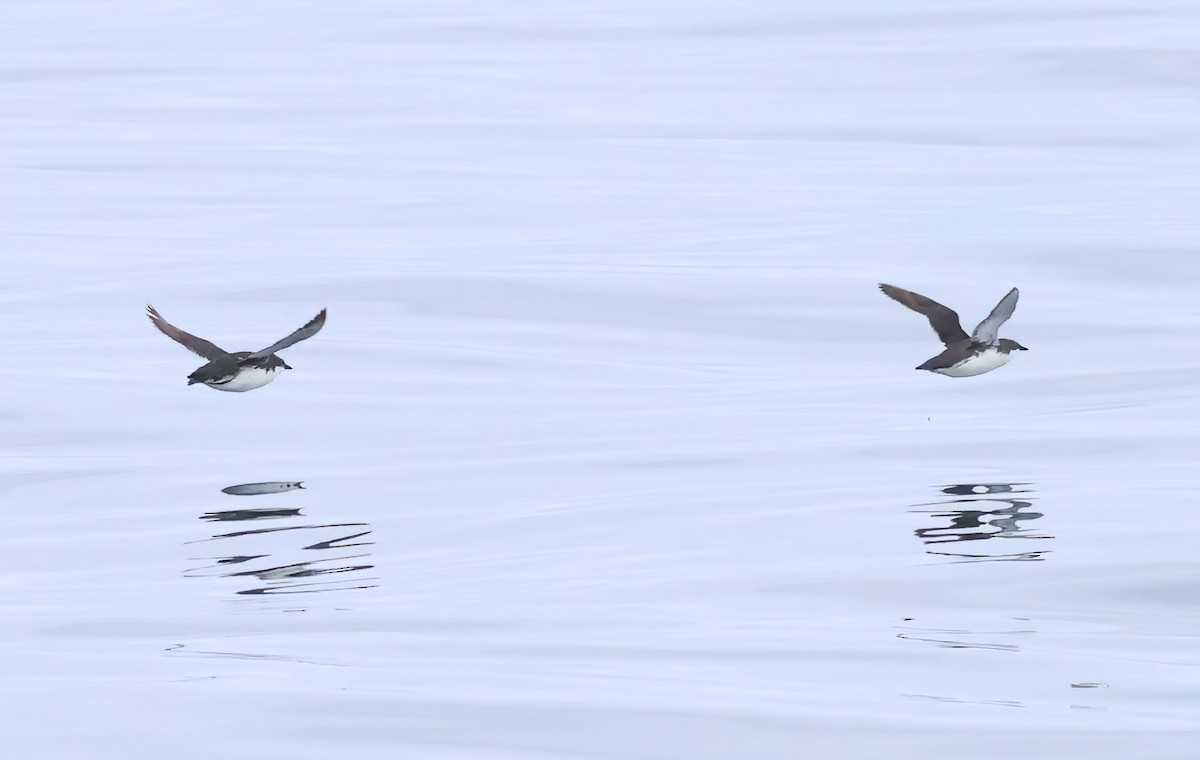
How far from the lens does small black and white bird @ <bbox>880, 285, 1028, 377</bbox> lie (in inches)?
571

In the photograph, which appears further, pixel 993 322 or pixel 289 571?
pixel 993 322

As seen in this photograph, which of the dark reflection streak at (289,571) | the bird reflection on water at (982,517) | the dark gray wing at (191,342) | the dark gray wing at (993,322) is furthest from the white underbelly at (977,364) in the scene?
the dark reflection streak at (289,571)

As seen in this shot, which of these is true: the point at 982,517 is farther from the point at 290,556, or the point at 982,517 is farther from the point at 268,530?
the point at 268,530

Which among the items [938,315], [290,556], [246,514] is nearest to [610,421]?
[938,315]

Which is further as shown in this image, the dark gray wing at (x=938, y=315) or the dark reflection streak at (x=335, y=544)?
the dark gray wing at (x=938, y=315)

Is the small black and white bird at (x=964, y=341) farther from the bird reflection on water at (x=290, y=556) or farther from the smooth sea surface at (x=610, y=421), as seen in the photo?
the bird reflection on water at (x=290, y=556)

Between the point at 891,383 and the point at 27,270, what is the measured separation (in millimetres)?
10295

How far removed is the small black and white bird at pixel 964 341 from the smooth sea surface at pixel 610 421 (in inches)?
16.3

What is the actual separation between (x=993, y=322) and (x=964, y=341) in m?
0.36

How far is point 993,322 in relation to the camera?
48.0 ft

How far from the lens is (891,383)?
657 inches

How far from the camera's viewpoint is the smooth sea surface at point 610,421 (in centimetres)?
816

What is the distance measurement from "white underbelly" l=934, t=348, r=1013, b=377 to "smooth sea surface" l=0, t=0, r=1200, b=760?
363mm

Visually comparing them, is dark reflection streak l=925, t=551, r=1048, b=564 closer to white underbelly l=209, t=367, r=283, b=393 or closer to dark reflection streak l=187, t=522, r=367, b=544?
dark reflection streak l=187, t=522, r=367, b=544
